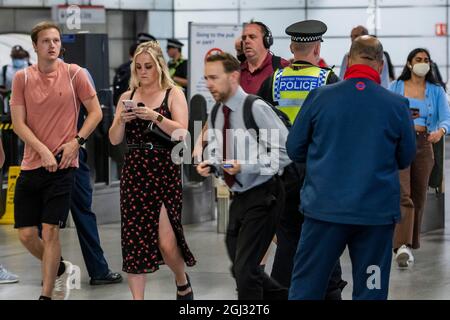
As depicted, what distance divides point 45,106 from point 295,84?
1.73 metres

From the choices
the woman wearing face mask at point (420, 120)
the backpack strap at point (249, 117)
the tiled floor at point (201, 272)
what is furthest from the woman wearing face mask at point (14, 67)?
the backpack strap at point (249, 117)

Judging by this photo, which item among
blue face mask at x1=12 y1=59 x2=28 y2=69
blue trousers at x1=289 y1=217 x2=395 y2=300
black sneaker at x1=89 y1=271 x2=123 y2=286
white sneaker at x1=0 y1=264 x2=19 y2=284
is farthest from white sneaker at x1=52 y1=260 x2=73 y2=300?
blue face mask at x1=12 y1=59 x2=28 y2=69

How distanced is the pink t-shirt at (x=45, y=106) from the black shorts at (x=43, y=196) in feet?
0.26

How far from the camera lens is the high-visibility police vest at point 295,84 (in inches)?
276

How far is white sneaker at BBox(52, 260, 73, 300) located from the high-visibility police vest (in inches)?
88.9

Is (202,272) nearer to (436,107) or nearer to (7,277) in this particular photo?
(7,277)

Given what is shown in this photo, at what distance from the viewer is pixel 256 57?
26.3 ft

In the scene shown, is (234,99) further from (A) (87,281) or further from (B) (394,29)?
(B) (394,29)

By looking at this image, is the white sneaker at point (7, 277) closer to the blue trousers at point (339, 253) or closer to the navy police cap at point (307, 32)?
the navy police cap at point (307, 32)

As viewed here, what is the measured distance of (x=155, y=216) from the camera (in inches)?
283

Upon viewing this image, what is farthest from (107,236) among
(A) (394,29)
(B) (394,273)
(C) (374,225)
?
(A) (394,29)

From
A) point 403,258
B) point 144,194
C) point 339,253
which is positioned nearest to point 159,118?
point 144,194

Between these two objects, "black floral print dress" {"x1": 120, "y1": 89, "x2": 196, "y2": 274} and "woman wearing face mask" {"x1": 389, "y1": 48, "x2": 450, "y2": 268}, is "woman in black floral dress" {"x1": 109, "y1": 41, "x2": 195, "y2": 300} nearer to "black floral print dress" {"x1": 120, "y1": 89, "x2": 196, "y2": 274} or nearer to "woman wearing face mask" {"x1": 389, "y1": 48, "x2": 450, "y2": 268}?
"black floral print dress" {"x1": 120, "y1": 89, "x2": 196, "y2": 274}

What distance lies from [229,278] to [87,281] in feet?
3.76
